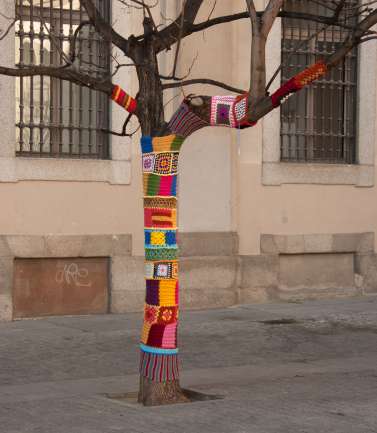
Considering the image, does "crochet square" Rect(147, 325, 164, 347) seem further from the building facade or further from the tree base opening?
the building facade

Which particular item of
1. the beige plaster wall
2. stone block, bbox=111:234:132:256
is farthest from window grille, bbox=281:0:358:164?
stone block, bbox=111:234:132:256

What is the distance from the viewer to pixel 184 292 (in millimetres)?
15266

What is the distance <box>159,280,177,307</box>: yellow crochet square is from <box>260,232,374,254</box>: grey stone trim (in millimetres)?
7222

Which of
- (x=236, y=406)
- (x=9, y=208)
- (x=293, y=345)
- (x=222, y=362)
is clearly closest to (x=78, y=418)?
(x=236, y=406)

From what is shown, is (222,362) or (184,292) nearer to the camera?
(222,362)

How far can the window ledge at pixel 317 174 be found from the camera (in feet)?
53.0

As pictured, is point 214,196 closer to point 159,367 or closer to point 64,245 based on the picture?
point 64,245

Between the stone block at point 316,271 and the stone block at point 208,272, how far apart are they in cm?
98

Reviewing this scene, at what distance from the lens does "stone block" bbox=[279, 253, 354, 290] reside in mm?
16344

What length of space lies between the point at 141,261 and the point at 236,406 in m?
6.32

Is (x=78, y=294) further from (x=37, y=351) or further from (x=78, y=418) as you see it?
(x=78, y=418)

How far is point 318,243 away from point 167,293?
7.92 meters

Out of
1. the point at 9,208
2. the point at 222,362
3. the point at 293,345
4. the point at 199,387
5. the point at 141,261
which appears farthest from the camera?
the point at 141,261

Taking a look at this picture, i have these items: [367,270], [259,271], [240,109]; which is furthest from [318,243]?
[240,109]
